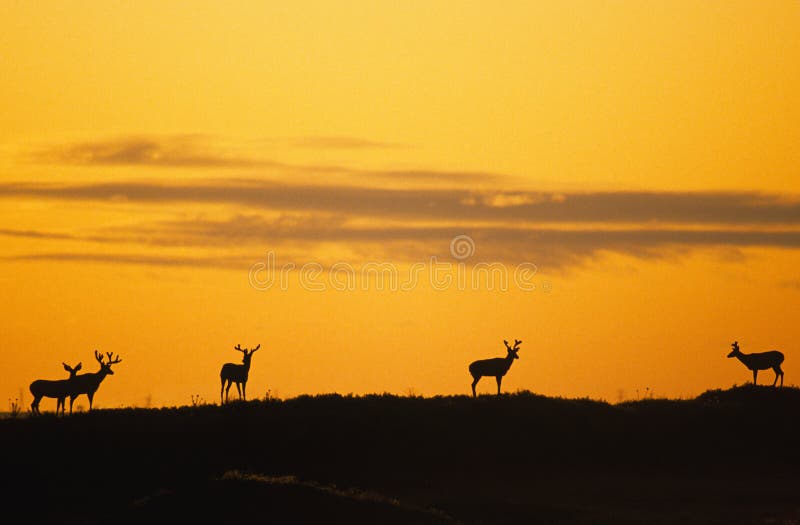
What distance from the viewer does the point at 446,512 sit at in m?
44.1

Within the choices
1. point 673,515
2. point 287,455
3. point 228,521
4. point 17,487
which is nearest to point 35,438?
point 17,487

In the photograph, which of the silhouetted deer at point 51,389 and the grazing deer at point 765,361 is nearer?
the silhouetted deer at point 51,389

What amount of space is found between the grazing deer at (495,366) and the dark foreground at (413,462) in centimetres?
269

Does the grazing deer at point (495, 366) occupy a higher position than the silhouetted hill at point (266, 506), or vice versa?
the grazing deer at point (495, 366)

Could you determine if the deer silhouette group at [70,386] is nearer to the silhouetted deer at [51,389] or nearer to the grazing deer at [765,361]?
the silhouetted deer at [51,389]

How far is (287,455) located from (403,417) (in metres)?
4.76

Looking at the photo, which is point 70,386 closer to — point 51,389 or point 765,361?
point 51,389

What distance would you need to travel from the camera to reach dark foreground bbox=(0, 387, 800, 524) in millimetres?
41750

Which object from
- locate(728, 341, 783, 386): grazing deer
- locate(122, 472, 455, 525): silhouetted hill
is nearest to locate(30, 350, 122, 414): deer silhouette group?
locate(122, 472, 455, 525): silhouetted hill

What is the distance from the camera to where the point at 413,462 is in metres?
51.1

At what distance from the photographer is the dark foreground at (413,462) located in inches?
1644

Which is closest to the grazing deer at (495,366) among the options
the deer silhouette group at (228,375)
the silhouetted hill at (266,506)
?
the deer silhouette group at (228,375)

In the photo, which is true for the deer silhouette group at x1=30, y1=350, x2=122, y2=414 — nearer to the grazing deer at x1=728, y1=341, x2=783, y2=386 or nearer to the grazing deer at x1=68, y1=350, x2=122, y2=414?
the grazing deer at x1=68, y1=350, x2=122, y2=414

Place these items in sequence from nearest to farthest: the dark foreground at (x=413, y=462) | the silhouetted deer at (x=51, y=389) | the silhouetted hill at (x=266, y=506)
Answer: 1. the silhouetted hill at (x=266, y=506)
2. the dark foreground at (x=413, y=462)
3. the silhouetted deer at (x=51, y=389)
